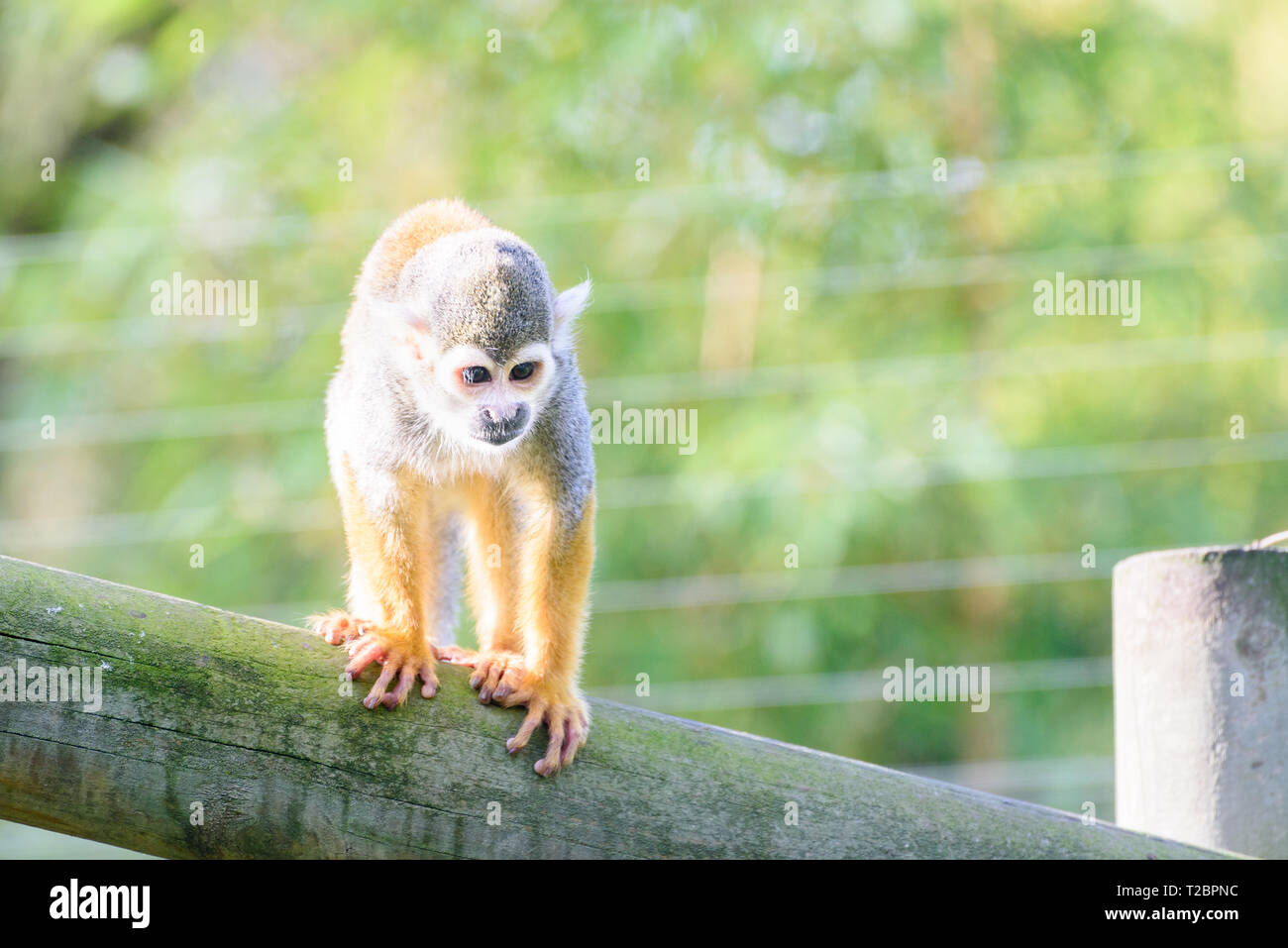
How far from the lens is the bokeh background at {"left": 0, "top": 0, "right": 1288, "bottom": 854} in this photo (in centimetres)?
504

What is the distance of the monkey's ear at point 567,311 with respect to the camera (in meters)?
2.38

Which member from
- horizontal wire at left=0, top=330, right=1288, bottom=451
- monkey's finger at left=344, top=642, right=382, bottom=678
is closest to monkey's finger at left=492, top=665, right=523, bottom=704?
monkey's finger at left=344, top=642, right=382, bottom=678

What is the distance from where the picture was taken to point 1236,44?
17.5 feet

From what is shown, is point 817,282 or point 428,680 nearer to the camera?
point 428,680

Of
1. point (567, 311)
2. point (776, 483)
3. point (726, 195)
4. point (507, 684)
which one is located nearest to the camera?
point (507, 684)

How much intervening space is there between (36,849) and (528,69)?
3.82 metres

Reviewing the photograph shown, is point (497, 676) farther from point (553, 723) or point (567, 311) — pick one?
point (567, 311)

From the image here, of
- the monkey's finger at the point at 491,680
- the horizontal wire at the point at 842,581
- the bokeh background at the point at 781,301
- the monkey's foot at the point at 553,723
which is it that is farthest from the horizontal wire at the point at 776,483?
the monkey's foot at the point at 553,723

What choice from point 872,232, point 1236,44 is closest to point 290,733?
point 872,232

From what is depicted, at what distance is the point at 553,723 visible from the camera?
166cm

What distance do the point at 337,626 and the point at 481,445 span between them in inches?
16.7

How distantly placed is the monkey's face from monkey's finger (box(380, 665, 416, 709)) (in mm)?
636

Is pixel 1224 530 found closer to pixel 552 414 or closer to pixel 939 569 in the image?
pixel 939 569

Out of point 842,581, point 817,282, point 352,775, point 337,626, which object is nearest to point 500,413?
point 337,626
